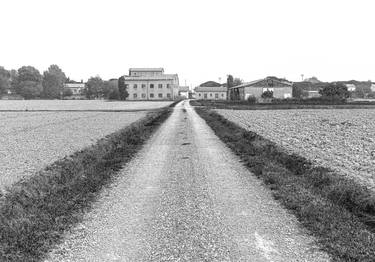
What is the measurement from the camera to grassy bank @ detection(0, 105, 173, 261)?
494 centimetres

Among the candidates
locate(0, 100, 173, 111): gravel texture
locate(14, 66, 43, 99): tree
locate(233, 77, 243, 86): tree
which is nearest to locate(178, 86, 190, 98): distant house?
locate(233, 77, 243, 86): tree

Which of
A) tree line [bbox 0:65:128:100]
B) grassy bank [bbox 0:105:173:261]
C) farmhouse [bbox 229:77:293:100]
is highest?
tree line [bbox 0:65:128:100]

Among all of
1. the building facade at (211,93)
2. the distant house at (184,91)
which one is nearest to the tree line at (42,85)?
the building facade at (211,93)

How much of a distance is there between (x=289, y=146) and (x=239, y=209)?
827 cm

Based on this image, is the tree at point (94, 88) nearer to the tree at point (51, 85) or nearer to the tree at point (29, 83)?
the tree at point (51, 85)

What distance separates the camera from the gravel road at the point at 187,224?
4.70 metres

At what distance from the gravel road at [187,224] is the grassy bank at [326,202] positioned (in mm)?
246

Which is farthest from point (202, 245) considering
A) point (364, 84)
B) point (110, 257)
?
point (364, 84)

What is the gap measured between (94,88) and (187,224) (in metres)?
154

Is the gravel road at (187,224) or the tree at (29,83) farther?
the tree at (29,83)

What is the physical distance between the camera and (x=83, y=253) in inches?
186

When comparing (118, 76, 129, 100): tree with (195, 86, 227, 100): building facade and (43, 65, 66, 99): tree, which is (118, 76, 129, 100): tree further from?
(43, 65, 66, 99): tree

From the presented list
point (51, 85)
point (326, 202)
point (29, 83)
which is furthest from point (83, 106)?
point (51, 85)

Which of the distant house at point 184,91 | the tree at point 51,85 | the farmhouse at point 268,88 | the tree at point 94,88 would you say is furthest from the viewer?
the distant house at point 184,91
